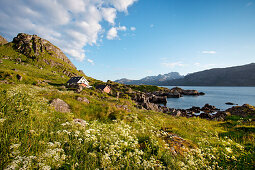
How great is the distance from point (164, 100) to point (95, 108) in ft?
262

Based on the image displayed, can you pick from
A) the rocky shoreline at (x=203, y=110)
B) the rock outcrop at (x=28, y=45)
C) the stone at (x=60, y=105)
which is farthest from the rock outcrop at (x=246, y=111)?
the rock outcrop at (x=28, y=45)

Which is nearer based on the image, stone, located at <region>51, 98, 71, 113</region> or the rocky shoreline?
stone, located at <region>51, 98, 71, 113</region>

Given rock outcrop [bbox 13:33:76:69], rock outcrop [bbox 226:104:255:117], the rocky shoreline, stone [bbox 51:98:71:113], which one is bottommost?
the rocky shoreline

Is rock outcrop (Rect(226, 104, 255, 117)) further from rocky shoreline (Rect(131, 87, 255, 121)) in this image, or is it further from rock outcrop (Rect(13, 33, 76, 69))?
rock outcrop (Rect(13, 33, 76, 69))

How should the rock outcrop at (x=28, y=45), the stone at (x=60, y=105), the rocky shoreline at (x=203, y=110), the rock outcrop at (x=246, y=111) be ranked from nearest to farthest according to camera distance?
the stone at (x=60, y=105) < the rock outcrop at (x=246, y=111) < the rocky shoreline at (x=203, y=110) < the rock outcrop at (x=28, y=45)

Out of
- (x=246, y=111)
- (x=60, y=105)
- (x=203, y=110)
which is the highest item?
(x=60, y=105)

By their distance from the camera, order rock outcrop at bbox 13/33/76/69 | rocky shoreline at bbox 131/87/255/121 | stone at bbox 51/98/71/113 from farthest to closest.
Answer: rock outcrop at bbox 13/33/76/69
rocky shoreline at bbox 131/87/255/121
stone at bbox 51/98/71/113

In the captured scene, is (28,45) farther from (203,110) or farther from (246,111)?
(246,111)

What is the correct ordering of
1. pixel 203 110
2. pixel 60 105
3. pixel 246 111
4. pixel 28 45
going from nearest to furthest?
pixel 60 105, pixel 246 111, pixel 203 110, pixel 28 45

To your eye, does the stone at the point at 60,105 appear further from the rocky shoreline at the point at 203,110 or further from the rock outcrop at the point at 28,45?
the rock outcrop at the point at 28,45


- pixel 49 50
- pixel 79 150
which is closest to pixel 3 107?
pixel 79 150

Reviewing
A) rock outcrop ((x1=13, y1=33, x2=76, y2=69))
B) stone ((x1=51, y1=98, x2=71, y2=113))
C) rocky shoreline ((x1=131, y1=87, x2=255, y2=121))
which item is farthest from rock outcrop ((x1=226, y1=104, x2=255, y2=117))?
rock outcrop ((x1=13, y1=33, x2=76, y2=69))

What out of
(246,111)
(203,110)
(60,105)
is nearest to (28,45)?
(60,105)

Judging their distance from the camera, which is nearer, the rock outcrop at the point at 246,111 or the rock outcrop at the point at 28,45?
the rock outcrop at the point at 246,111
